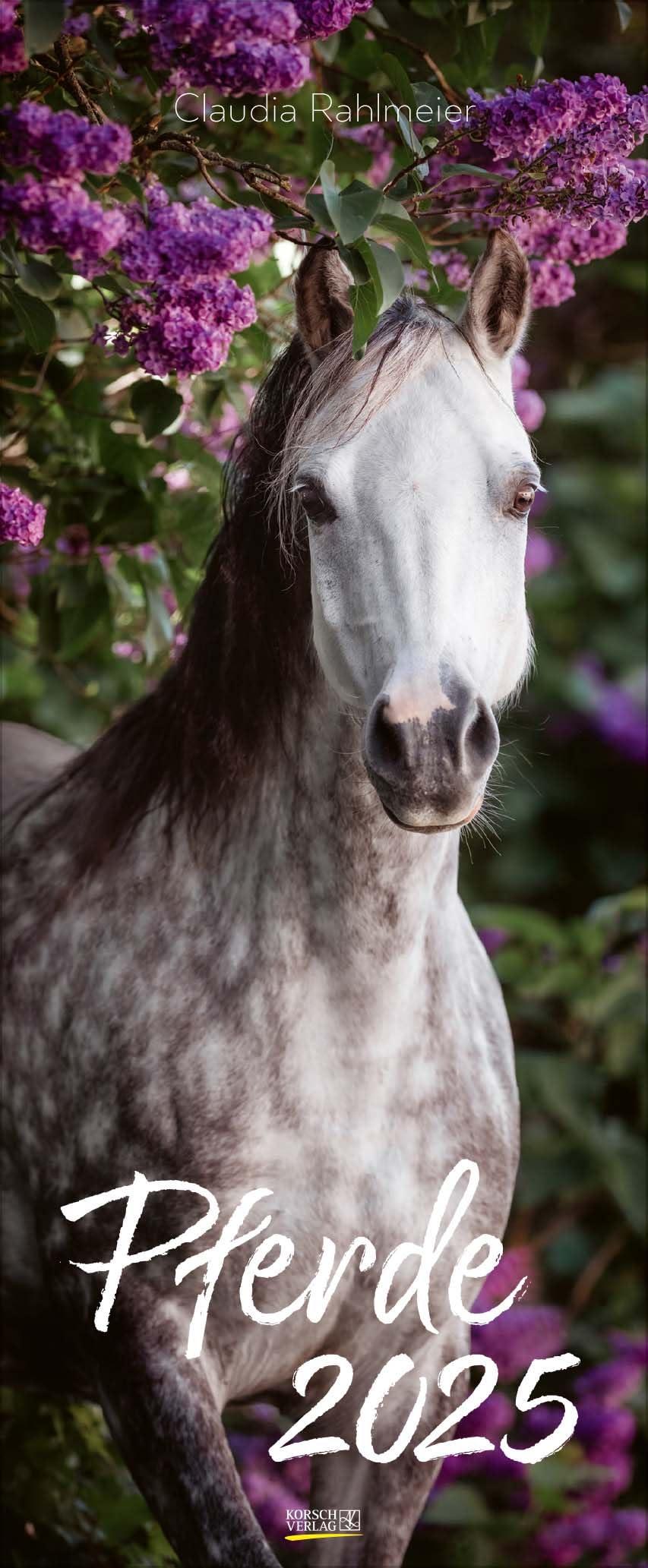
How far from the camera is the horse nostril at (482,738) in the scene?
53.2 inches

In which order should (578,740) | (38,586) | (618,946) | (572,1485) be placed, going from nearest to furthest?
(38,586), (572,1485), (618,946), (578,740)

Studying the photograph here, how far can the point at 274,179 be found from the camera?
1.54 meters

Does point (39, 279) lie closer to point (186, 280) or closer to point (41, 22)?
point (186, 280)

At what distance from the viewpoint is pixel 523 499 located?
1.49 m

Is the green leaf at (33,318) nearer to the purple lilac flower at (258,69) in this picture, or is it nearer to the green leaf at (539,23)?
the purple lilac flower at (258,69)

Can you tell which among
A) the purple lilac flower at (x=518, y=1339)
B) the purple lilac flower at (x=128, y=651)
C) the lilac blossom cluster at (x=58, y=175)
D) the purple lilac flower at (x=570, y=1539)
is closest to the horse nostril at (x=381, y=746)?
the lilac blossom cluster at (x=58, y=175)

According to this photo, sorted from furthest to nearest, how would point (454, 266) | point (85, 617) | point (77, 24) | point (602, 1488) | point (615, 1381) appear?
1. point (615, 1381)
2. point (602, 1488)
3. point (85, 617)
4. point (454, 266)
5. point (77, 24)

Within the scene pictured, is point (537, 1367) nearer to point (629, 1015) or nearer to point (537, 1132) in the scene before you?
point (629, 1015)

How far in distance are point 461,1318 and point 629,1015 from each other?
1.97 meters

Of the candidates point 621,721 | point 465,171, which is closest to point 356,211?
point 465,171

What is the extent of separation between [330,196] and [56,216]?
0.81ft

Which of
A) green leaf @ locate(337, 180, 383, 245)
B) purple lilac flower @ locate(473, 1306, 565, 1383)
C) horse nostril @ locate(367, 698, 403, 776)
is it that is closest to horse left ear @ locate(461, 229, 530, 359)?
green leaf @ locate(337, 180, 383, 245)

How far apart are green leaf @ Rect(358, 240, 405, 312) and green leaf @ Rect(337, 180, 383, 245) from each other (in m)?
0.04

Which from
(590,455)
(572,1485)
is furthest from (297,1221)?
(590,455)
